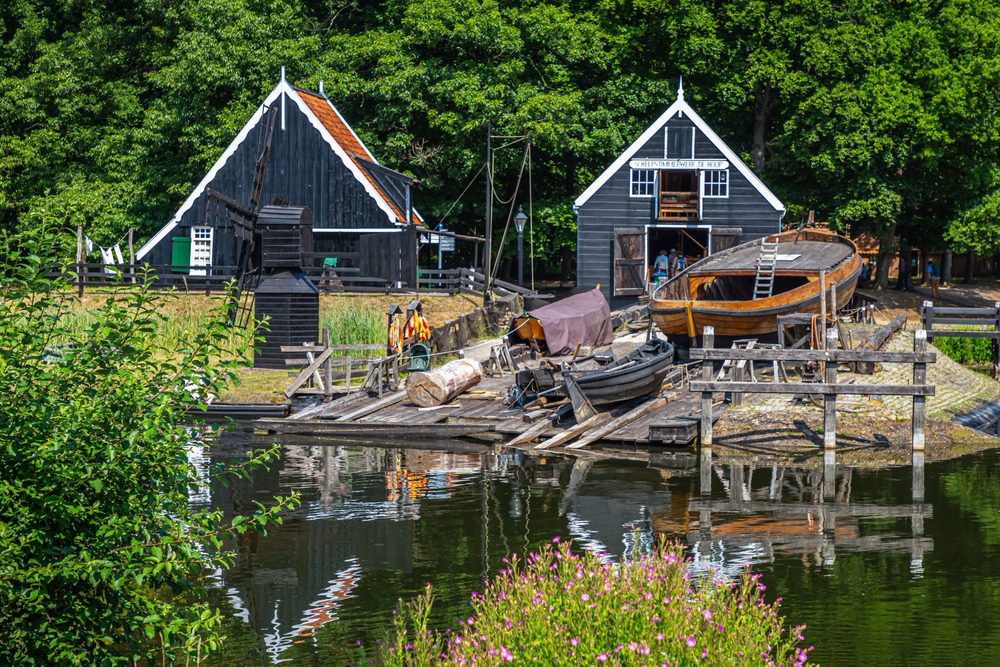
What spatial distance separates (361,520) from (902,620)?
8.46m

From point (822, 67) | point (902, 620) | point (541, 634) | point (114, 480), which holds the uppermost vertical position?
point (822, 67)

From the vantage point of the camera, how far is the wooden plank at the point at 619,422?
81.0 ft

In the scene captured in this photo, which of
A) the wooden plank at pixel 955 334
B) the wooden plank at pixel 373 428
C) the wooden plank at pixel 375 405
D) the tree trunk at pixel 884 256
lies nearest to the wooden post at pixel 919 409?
the wooden plank at pixel 373 428

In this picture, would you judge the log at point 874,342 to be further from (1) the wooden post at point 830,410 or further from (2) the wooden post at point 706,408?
(2) the wooden post at point 706,408

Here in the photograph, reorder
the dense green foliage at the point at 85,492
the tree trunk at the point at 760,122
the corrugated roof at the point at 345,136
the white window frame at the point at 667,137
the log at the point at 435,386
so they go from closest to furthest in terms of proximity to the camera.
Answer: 1. the dense green foliage at the point at 85,492
2. the log at the point at 435,386
3. the white window frame at the point at 667,137
4. the corrugated roof at the point at 345,136
5. the tree trunk at the point at 760,122

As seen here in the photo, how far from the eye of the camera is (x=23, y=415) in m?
8.94

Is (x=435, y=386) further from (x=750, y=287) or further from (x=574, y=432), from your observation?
(x=750, y=287)

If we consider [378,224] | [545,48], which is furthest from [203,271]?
[545,48]

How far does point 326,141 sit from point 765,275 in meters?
17.9

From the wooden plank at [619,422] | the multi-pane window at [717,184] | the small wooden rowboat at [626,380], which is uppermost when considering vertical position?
the multi-pane window at [717,184]

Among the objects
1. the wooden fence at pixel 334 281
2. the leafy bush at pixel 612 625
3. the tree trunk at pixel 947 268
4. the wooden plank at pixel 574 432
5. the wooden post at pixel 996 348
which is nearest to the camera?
the leafy bush at pixel 612 625

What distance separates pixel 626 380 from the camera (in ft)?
84.5

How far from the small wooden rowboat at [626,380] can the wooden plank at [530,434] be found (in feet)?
3.56

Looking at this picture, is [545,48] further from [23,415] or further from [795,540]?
[23,415]
